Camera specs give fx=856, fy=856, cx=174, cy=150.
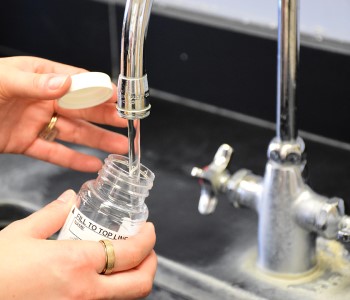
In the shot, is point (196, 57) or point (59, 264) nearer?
point (59, 264)

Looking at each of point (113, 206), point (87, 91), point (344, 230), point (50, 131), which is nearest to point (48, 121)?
point (50, 131)

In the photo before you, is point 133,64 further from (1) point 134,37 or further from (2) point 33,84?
(2) point 33,84

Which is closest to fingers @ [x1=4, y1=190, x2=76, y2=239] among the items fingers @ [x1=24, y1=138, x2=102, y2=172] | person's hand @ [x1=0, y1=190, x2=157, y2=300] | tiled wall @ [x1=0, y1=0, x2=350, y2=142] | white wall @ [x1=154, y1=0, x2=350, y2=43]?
person's hand @ [x1=0, y1=190, x2=157, y2=300]

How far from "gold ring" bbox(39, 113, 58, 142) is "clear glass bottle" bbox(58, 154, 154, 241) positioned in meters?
0.24

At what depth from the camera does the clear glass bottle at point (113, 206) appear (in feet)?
2.55

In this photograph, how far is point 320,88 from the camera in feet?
3.69

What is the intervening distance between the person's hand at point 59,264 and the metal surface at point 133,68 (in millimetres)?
119

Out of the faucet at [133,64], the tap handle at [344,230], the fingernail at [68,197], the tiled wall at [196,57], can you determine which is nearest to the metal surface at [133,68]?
the faucet at [133,64]

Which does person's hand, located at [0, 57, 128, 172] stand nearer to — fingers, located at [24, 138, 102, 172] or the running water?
fingers, located at [24, 138, 102, 172]

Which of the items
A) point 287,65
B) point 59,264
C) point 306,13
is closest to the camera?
point 59,264

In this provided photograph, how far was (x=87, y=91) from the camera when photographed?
873 mm

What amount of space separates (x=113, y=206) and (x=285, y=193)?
0.19 m

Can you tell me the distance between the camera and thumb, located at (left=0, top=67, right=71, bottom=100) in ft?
2.74

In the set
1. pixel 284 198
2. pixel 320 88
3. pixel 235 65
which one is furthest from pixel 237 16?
pixel 284 198
